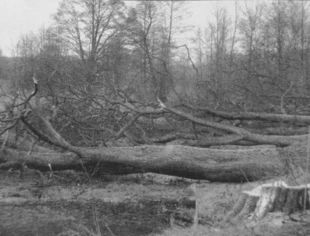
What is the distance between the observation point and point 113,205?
4.33 metres

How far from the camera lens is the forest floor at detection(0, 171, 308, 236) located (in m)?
3.53

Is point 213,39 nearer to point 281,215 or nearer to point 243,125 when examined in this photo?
point 243,125

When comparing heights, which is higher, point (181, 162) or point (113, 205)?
point (181, 162)

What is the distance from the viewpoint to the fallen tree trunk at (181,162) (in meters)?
4.48

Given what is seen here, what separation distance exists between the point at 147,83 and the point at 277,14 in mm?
9216

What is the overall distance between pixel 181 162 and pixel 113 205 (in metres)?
1.02

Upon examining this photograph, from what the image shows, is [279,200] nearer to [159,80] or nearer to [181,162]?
[181,162]

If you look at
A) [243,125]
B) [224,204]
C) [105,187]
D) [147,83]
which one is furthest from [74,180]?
[147,83]

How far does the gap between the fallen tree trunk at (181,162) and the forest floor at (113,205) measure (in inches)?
6.6

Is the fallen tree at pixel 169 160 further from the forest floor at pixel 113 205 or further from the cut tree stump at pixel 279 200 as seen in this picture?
the cut tree stump at pixel 279 200

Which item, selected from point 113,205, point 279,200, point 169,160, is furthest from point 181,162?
point 279,200

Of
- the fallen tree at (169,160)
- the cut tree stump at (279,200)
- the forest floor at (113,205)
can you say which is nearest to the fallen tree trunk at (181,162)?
the fallen tree at (169,160)

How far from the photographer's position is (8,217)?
3928mm

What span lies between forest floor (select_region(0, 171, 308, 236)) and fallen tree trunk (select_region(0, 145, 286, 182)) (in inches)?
6.6
